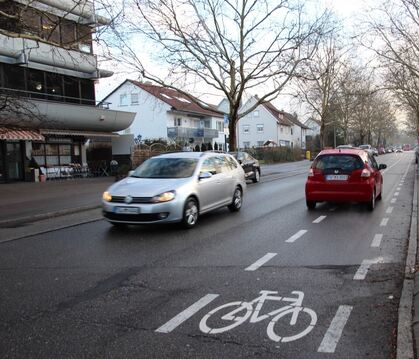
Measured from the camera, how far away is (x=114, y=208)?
9242 mm

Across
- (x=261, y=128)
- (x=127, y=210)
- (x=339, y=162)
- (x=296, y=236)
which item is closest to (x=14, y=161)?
(x=127, y=210)

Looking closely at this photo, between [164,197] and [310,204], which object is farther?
[310,204]

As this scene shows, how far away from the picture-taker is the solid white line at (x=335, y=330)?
3.88 m

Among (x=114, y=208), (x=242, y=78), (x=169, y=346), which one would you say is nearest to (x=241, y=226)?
(x=114, y=208)

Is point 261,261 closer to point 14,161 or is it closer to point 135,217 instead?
point 135,217

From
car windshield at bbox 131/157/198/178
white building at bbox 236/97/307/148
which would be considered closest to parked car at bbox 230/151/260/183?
car windshield at bbox 131/157/198/178

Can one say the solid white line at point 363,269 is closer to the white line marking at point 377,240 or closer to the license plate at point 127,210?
the white line marking at point 377,240

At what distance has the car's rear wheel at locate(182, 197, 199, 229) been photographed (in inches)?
374

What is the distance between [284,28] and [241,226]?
71.3 ft

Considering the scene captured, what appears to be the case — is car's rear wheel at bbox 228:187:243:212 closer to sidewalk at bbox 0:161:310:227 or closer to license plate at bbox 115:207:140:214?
license plate at bbox 115:207:140:214

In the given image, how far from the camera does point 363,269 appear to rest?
20.7 feet

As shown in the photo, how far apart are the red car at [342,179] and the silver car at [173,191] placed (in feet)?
6.87

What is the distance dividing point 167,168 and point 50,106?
56.7 feet

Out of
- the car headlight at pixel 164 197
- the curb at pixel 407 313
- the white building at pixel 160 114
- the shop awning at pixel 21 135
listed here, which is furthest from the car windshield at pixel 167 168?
the white building at pixel 160 114
